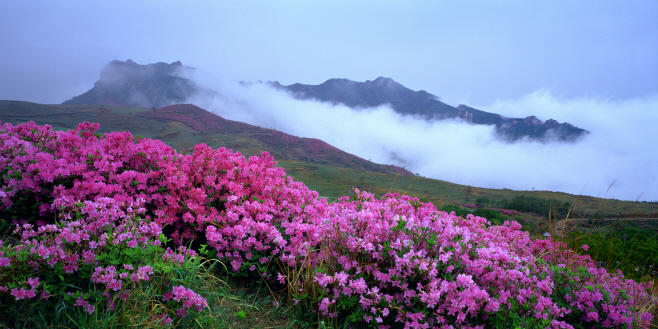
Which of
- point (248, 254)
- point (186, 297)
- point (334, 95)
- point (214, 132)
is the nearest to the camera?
point (186, 297)

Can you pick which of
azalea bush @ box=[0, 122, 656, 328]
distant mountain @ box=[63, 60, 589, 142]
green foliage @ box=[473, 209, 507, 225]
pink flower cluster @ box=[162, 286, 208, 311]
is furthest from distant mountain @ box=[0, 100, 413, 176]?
distant mountain @ box=[63, 60, 589, 142]

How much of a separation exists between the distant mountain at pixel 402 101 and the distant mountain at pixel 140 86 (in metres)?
40.7

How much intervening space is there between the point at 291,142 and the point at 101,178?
31.7 metres

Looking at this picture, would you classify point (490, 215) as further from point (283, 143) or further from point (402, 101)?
point (402, 101)

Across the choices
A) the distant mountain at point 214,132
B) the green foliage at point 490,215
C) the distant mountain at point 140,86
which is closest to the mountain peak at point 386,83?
the distant mountain at point 140,86

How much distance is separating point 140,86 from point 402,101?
9112 centimetres

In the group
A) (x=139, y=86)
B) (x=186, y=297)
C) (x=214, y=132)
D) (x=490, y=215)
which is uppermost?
(x=139, y=86)

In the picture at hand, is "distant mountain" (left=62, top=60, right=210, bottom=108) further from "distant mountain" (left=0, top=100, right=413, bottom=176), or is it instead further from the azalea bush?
the azalea bush

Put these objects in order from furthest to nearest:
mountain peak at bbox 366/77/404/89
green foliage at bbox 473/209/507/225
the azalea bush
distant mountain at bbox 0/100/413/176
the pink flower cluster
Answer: mountain peak at bbox 366/77/404/89, distant mountain at bbox 0/100/413/176, green foliage at bbox 473/209/507/225, the pink flower cluster, the azalea bush

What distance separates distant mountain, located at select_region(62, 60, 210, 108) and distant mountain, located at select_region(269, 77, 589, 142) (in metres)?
40.7

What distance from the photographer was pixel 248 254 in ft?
11.7

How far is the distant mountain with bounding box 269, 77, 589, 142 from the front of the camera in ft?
311

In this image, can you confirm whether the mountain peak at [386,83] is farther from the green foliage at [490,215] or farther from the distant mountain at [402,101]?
the green foliage at [490,215]

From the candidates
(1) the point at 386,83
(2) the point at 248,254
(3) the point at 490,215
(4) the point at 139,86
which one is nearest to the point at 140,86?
(4) the point at 139,86
